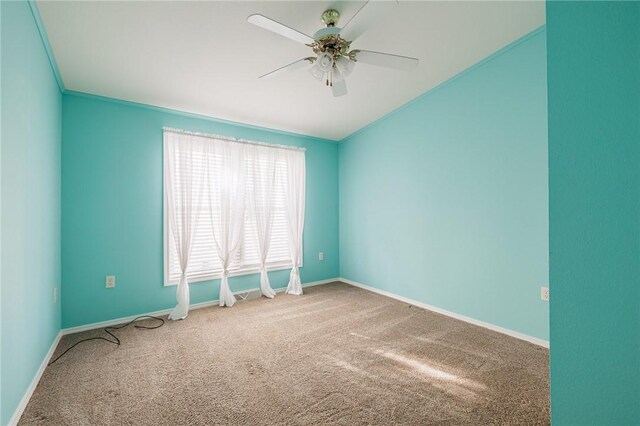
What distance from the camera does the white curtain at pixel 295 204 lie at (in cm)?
402

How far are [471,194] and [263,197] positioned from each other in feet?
8.58

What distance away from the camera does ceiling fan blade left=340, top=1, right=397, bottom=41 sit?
1.43m

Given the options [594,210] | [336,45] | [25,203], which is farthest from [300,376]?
[336,45]

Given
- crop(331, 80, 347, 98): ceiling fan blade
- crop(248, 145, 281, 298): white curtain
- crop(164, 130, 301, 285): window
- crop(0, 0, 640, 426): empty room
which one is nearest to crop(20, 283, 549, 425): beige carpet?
crop(0, 0, 640, 426): empty room

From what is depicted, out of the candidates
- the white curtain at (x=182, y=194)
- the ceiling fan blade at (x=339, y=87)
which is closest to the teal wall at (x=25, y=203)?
the white curtain at (x=182, y=194)

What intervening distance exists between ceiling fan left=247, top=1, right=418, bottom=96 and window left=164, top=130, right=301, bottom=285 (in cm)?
168

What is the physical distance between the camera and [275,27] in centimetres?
166

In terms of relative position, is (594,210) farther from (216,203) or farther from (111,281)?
(111,281)

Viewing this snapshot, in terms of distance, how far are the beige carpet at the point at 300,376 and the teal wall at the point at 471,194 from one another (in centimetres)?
43

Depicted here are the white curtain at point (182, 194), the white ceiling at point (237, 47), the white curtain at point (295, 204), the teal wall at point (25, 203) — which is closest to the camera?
the teal wall at point (25, 203)

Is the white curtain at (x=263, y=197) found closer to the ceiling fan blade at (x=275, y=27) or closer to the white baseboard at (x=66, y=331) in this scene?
the white baseboard at (x=66, y=331)

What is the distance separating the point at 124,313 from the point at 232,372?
1776 millimetres

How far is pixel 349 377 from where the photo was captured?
189 centimetres

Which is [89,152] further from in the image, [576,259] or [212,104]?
[576,259]
